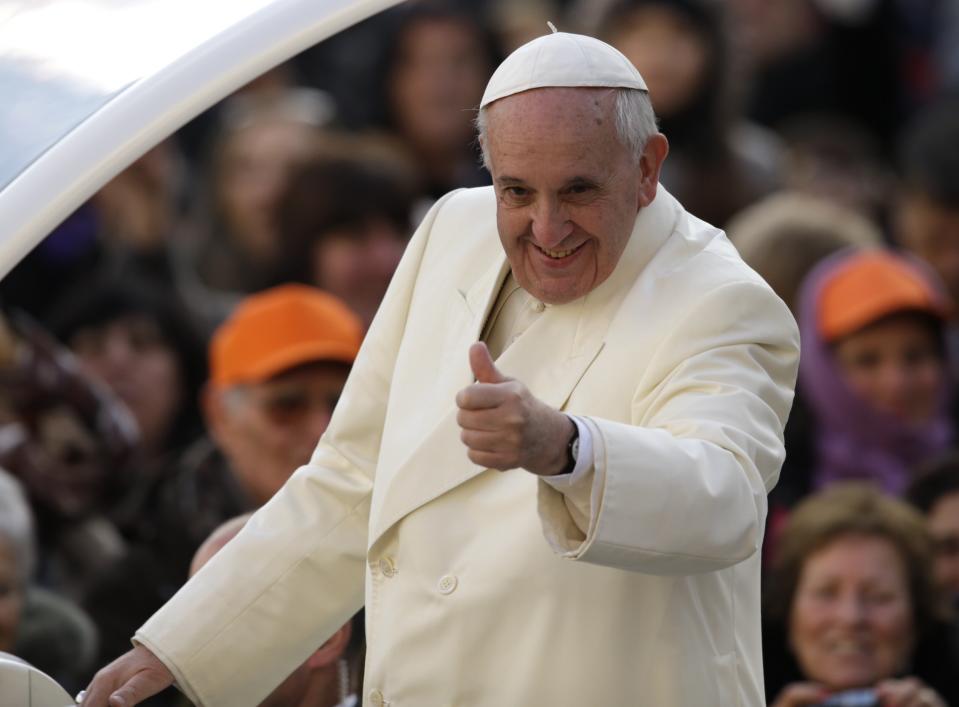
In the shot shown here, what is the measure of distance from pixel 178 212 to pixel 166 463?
2.34 meters

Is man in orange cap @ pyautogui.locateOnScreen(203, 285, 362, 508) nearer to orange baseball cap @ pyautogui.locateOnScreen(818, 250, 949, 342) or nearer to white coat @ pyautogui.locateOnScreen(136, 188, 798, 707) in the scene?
orange baseball cap @ pyautogui.locateOnScreen(818, 250, 949, 342)

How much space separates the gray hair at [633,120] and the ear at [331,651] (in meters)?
1.37

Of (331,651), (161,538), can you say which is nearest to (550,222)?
(331,651)

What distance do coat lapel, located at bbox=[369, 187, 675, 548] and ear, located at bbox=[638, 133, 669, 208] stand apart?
5cm

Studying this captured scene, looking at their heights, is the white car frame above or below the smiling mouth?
above

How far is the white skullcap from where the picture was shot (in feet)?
9.19

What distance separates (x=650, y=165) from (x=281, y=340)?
270 centimetres

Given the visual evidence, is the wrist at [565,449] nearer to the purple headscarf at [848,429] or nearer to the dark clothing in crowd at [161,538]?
the dark clothing in crowd at [161,538]

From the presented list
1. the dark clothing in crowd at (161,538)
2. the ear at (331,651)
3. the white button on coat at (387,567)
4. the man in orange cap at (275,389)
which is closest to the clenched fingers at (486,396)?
the white button on coat at (387,567)

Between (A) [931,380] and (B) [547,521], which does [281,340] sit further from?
(B) [547,521]

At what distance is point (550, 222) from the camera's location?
110 inches

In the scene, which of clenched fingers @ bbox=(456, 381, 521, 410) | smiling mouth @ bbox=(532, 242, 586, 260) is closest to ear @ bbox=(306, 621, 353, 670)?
smiling mouth @ bbox=(532, 242, 586, 260)

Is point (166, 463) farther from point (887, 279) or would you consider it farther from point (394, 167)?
point (887, 279)

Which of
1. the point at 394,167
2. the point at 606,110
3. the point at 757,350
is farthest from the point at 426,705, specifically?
the point at 394,167
